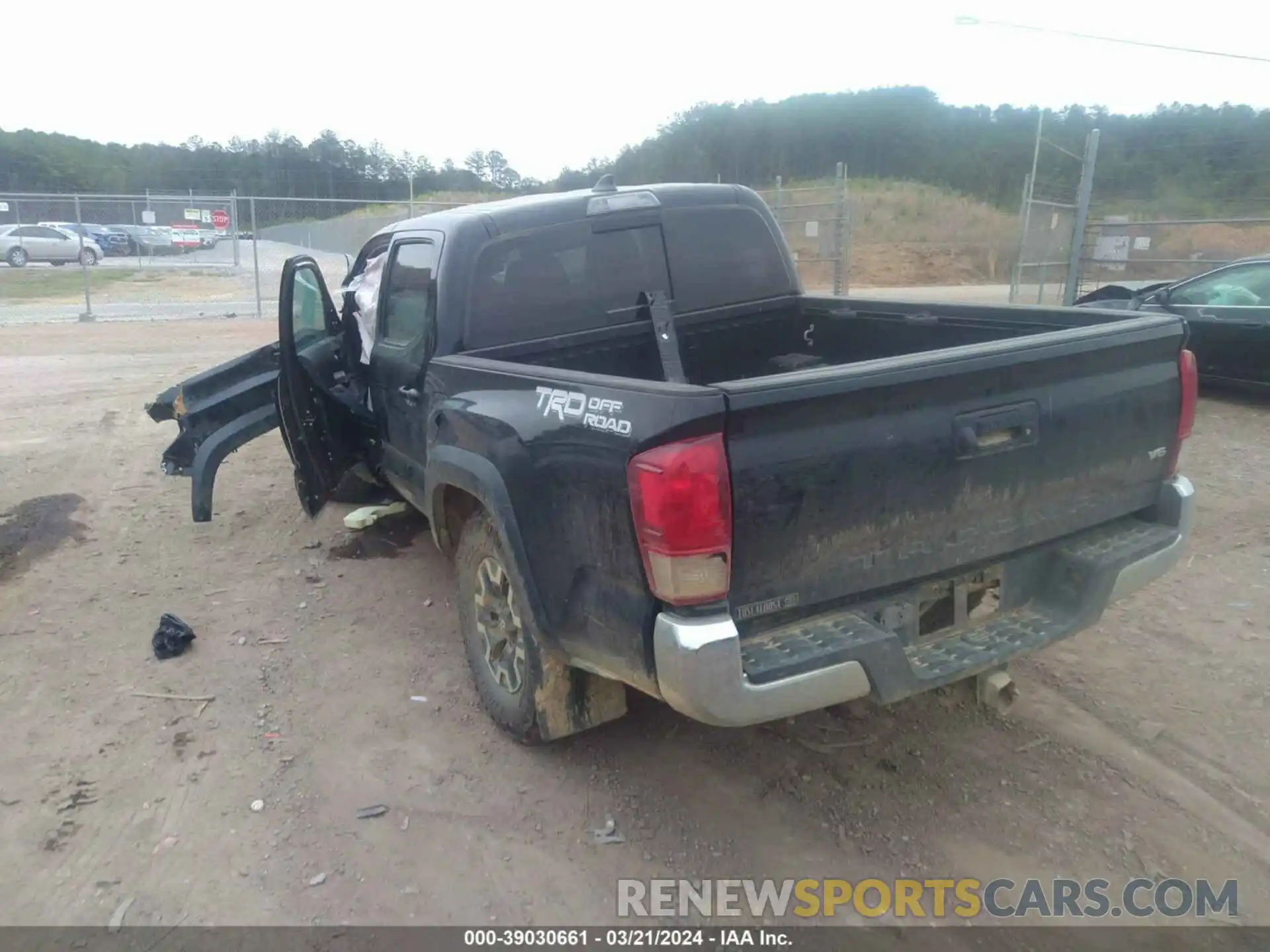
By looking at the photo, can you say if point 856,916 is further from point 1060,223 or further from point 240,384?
point 1060,223

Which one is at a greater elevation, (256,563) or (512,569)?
(512,569)

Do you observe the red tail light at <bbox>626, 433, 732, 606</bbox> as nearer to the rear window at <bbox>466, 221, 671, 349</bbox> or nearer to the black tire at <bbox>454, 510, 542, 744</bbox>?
the black tire at <bbox>454, 510, 542, 744</bbox>

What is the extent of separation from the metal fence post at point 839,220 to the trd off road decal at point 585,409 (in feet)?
45.0

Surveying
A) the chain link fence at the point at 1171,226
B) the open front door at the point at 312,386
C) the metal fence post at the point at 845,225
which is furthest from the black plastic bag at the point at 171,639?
the metal fence post at the point at 845,225

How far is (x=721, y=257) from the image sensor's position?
4684mm

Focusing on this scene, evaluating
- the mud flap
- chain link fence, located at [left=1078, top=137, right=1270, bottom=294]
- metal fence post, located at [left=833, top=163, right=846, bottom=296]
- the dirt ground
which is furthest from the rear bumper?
metal fence post, located at [left=833, top=163, right=846, bottom=296]

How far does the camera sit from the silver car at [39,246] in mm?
27719

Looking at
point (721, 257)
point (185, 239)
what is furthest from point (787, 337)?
point (185, 239)

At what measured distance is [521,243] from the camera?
4137 millimetres

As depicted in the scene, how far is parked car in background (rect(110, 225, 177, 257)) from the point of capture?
26078 millimetres

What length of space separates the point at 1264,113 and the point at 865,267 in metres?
14.2

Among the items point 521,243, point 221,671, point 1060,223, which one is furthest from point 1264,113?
point 221,671

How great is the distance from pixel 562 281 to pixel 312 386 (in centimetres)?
170

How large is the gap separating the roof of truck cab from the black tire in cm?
134
